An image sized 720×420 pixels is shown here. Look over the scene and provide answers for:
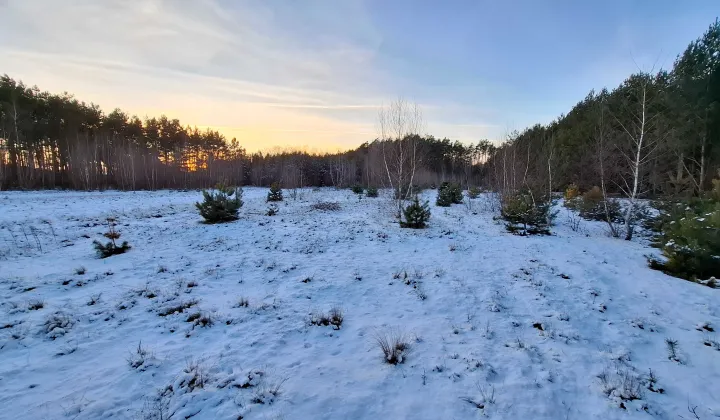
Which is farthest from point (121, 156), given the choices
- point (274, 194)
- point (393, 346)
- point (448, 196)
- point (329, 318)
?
point (393, 346)

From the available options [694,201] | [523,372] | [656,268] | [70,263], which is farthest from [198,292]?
[694,201]

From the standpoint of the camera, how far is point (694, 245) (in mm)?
6570

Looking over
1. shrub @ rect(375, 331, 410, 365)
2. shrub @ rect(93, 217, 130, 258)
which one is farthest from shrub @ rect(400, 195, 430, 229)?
shrub @ rect(93, 217, 130, 258)

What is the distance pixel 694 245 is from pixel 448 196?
1350 cm

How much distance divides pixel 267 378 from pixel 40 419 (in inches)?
79.4

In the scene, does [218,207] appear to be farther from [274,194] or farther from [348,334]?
[348,334]

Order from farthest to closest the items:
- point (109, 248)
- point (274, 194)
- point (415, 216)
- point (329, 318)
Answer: point (274, 194) → point (415, 216) → point (109, 248) → point (329, 318)

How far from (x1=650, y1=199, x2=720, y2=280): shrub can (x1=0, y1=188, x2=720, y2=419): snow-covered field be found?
0.54 meters

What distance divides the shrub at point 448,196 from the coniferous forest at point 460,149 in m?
2.34

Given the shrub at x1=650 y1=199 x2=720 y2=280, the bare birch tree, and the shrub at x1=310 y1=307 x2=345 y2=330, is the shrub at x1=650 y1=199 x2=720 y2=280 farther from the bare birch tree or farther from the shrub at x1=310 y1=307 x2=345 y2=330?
the shrub at x1=310 y1=307 x2=345 y2=330

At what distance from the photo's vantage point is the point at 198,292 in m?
5.92

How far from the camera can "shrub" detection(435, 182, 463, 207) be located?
64.5ft

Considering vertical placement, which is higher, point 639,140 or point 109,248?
point 639,140

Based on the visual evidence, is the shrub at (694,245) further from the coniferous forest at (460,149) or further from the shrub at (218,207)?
the shrub at (218,207)
